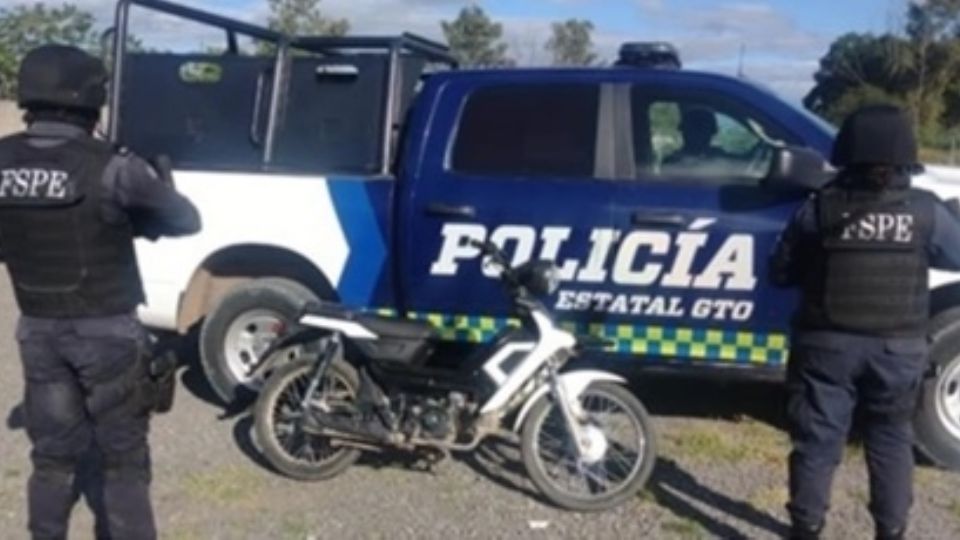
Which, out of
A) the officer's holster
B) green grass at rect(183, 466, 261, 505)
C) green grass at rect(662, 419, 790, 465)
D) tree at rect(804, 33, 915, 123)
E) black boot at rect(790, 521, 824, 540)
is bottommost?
green grass at rect(183, 466, 261, 505)

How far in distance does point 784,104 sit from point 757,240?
0.71 metres

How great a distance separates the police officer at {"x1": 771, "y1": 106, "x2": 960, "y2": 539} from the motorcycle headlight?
107 cm

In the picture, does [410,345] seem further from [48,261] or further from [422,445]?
[48,261]

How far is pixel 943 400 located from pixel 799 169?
4.23 ft

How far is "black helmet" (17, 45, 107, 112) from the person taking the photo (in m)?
3.96

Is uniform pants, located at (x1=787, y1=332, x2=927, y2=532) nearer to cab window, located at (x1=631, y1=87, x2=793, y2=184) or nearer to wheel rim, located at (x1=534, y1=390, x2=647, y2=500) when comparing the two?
wheel rim, located at (x1=534, y1=390, x2=647, y2=500)

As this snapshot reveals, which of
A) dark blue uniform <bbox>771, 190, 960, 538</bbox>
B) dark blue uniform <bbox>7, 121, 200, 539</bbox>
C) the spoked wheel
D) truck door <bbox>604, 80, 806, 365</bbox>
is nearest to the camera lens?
dark blue uniform <bbox>7, 121, 200, 539</bbox>

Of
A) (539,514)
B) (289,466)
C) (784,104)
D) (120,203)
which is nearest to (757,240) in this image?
(784,104)

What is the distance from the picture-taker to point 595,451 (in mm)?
5328

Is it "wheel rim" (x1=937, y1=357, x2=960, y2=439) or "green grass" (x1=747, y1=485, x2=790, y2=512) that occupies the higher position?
"wheel rim" (x1=937, y1=357, x2=960, y2=439)

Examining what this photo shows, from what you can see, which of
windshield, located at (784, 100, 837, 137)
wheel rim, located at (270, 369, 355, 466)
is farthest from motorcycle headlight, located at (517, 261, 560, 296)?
windshield, located at (784, 100, 837, 137)

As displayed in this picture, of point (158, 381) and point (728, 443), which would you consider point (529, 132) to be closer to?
point (728, 443)

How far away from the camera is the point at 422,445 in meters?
5.60

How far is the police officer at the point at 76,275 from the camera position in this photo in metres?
3.99
